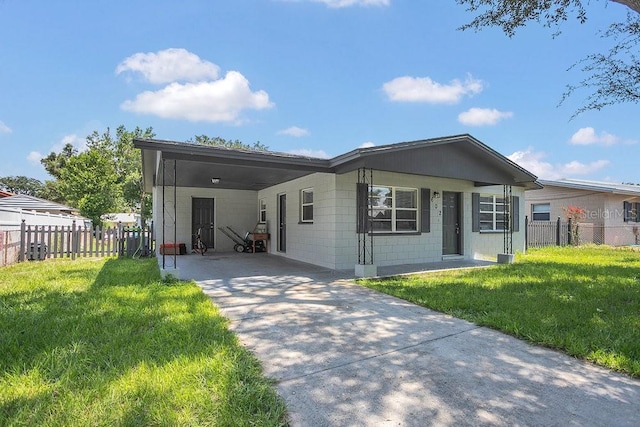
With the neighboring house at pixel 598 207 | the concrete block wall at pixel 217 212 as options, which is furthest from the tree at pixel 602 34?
the neighboring house at pixel 598 207

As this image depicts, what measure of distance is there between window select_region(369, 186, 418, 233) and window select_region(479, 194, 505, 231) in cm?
309

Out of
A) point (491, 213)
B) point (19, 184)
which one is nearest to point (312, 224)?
point (491, 213)

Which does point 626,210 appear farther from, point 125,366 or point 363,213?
point 125,366

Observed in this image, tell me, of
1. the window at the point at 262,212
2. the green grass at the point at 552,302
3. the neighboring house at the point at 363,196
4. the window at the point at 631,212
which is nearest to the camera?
the green grass at the point at 552,302

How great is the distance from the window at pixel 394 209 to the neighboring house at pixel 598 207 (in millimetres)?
11732

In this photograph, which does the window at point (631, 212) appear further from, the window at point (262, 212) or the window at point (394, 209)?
the window at point (262, 212)

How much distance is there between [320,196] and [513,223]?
7.36 metres

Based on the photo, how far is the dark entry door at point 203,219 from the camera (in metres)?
13.0

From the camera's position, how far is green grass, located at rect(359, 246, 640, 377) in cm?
351

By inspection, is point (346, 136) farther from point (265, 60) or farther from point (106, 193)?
point (106, 193)

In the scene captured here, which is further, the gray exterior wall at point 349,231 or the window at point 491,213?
the window at point 491,213

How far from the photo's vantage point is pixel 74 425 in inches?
80.7

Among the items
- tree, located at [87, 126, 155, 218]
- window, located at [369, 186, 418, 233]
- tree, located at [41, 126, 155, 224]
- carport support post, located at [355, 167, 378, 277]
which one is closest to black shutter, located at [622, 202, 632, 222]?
window, located at [369, 186, 418, 233]

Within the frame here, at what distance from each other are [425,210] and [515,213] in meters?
4.53
